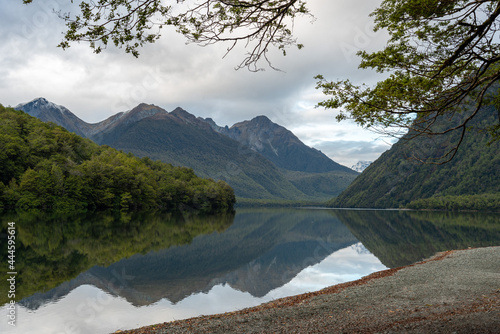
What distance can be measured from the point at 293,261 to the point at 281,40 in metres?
36.2

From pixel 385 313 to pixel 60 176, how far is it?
96421 millimetres

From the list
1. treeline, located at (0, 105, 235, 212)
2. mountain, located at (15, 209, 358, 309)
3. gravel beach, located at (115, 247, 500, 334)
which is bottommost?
mountain, located at (15, 209, 358, 309)

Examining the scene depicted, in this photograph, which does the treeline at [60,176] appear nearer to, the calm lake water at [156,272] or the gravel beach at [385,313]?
the calm lake water at [156,272]

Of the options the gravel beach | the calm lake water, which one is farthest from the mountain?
the gravel beach

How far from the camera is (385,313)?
13688 mm

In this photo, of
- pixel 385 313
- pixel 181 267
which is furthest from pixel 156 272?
pixel 385 313

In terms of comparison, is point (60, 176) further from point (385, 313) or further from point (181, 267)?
point (385, 313)

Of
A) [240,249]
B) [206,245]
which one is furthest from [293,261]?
[206,245]

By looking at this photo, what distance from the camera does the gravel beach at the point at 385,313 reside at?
10745 mm

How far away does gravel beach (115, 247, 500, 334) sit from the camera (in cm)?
1075

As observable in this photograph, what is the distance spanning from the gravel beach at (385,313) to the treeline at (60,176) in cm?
8765

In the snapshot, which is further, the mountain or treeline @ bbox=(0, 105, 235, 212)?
treeline @ bbox=(0, 105, 235, 212)

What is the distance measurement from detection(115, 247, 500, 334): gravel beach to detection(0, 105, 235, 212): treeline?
87.7 m

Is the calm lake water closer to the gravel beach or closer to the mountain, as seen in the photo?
the mountain
